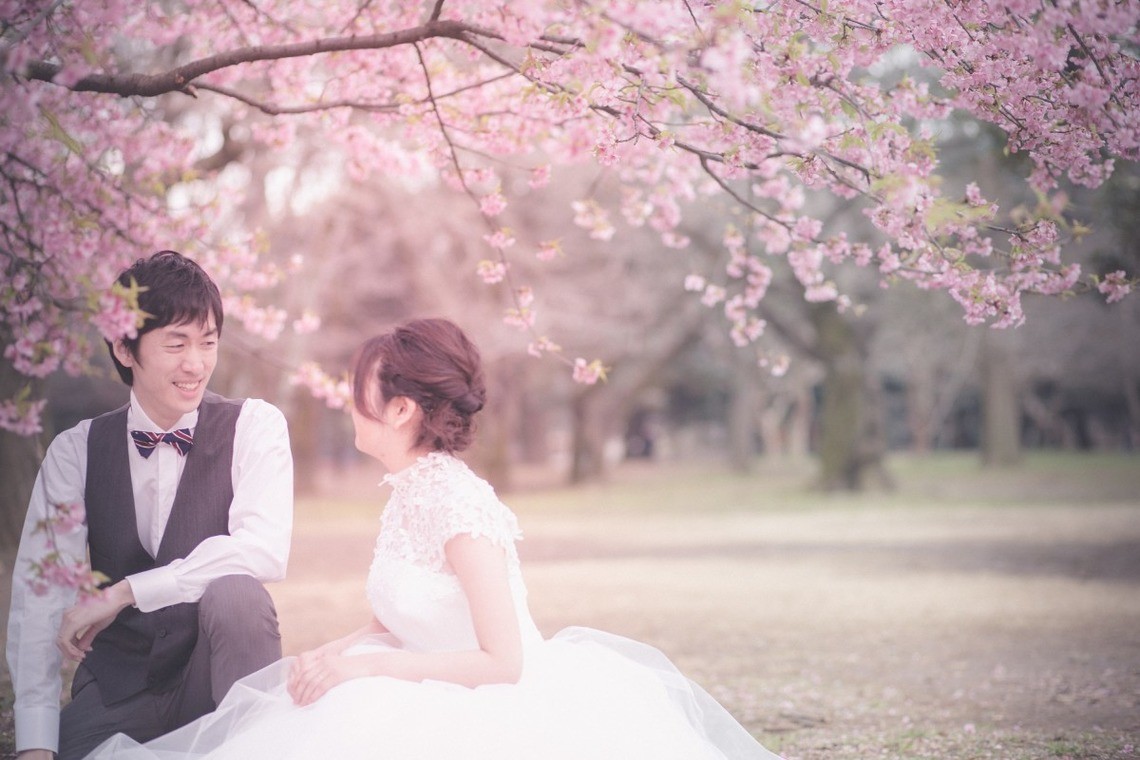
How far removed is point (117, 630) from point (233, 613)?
1.87 feet

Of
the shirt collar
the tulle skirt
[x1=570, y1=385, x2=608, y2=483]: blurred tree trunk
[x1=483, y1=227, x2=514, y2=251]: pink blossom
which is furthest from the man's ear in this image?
[x1=570, y1=385, x2=608, y2=483]: blurred tree trunk

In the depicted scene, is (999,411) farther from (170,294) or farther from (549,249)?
(170,294)

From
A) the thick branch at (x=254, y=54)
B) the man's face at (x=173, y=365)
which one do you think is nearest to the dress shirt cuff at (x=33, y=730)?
the man's face at (x=173, y=365)

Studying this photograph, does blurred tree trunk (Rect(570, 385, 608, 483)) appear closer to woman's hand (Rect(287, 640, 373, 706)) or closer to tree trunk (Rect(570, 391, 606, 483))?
tree trunk (Rect(570, 391, 606, 483))

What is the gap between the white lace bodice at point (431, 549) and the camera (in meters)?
2.89

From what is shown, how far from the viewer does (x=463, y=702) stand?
2.78 m

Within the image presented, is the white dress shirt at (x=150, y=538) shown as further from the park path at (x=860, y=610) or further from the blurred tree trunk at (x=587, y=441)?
the blurred tree trunk at (x=587, y=441)

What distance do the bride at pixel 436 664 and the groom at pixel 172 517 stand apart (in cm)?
36

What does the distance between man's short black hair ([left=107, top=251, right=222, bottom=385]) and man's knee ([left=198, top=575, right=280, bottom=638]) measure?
0.78 meters

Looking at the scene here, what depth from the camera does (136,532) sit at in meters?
3.42

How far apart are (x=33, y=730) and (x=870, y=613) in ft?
23.3

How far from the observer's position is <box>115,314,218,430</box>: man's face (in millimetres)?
3350

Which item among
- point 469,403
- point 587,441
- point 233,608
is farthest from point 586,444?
point 469,403

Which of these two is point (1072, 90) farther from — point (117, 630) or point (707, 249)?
point (707, 249)
